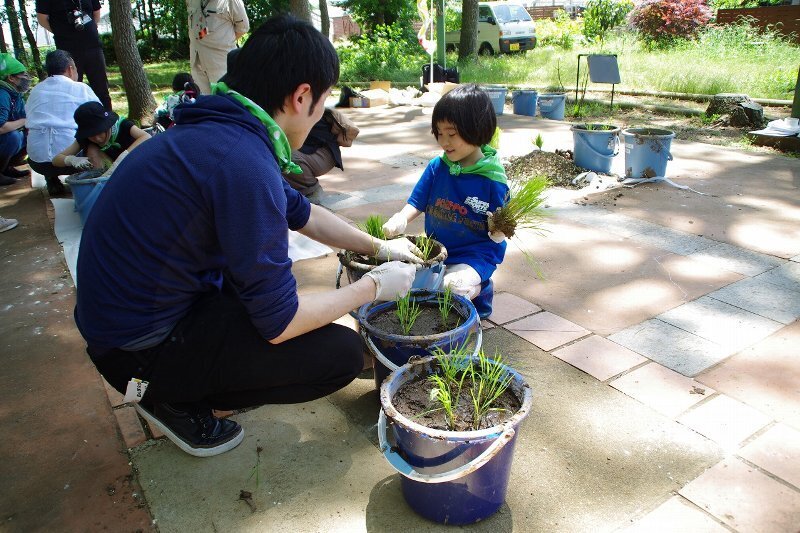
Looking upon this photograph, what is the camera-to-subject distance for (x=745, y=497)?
1.73m

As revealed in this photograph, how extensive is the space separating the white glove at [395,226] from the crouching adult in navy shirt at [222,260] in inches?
30.1

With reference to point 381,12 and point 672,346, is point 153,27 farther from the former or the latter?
point 672,346

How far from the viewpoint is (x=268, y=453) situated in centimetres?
199

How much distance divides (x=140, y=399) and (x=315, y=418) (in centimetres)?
62

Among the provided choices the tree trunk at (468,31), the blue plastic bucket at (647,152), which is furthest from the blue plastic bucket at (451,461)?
the tree trunk at (468,31)

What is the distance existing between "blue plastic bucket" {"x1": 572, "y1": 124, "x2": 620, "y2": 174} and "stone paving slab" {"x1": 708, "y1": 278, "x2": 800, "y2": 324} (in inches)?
90.7

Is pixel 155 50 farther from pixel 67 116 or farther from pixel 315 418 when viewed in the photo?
pixel 315 418

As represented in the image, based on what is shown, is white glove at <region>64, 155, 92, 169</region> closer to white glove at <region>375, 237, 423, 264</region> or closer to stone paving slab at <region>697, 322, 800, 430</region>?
white glove at <region>375, 237, 423, 264</region>

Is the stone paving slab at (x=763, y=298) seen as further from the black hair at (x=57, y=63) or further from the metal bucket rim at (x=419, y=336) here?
the black hair at (x=57, y=63)

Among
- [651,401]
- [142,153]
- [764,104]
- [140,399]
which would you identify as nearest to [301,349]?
[140,399]

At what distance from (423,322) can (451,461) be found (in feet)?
2.24

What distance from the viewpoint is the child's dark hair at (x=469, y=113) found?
2.52m

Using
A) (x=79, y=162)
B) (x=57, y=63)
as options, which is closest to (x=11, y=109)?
(x=57, y=63)

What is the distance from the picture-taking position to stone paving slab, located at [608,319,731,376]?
2.43 meters
